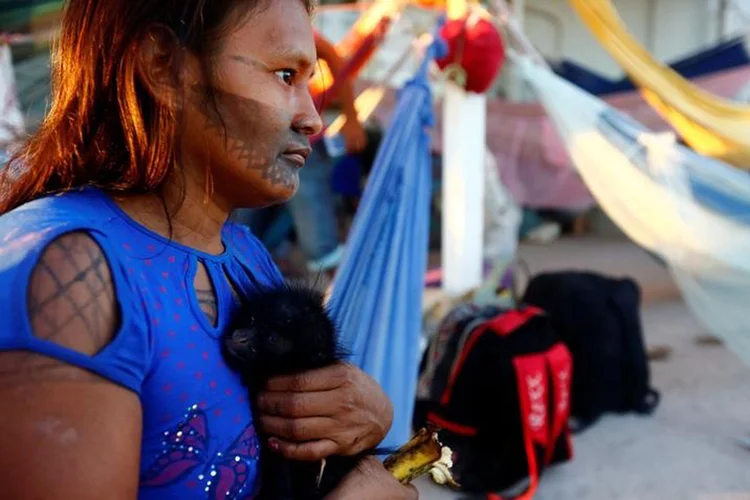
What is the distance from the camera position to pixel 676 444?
2.52 meters

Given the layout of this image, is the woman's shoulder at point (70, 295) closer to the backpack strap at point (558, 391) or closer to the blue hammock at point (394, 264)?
the blue hammock at point (394, 264)

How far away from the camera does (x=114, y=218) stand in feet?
2.13

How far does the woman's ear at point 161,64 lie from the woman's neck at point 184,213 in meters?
0.09

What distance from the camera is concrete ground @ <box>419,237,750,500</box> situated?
221cm

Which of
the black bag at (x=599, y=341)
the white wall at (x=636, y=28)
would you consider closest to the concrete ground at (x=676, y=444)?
the black bag at (x=599, y=341)

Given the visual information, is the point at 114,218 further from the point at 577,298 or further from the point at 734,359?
the point at 734,359

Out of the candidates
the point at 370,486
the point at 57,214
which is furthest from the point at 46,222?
the point at 370,486

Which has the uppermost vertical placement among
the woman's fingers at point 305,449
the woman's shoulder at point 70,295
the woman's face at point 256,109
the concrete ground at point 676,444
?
the woman's face at point 256,109

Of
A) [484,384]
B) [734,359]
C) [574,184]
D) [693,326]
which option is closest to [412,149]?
[484,384]

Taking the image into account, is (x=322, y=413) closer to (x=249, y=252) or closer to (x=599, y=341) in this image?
(x=249, y=252)

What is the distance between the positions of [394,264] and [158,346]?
135 centimetres

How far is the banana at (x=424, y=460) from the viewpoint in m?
0.84

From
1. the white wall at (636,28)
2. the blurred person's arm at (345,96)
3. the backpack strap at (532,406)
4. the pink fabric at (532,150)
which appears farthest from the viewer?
the white wall at (636,28)

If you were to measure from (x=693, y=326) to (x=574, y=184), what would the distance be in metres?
1.26
